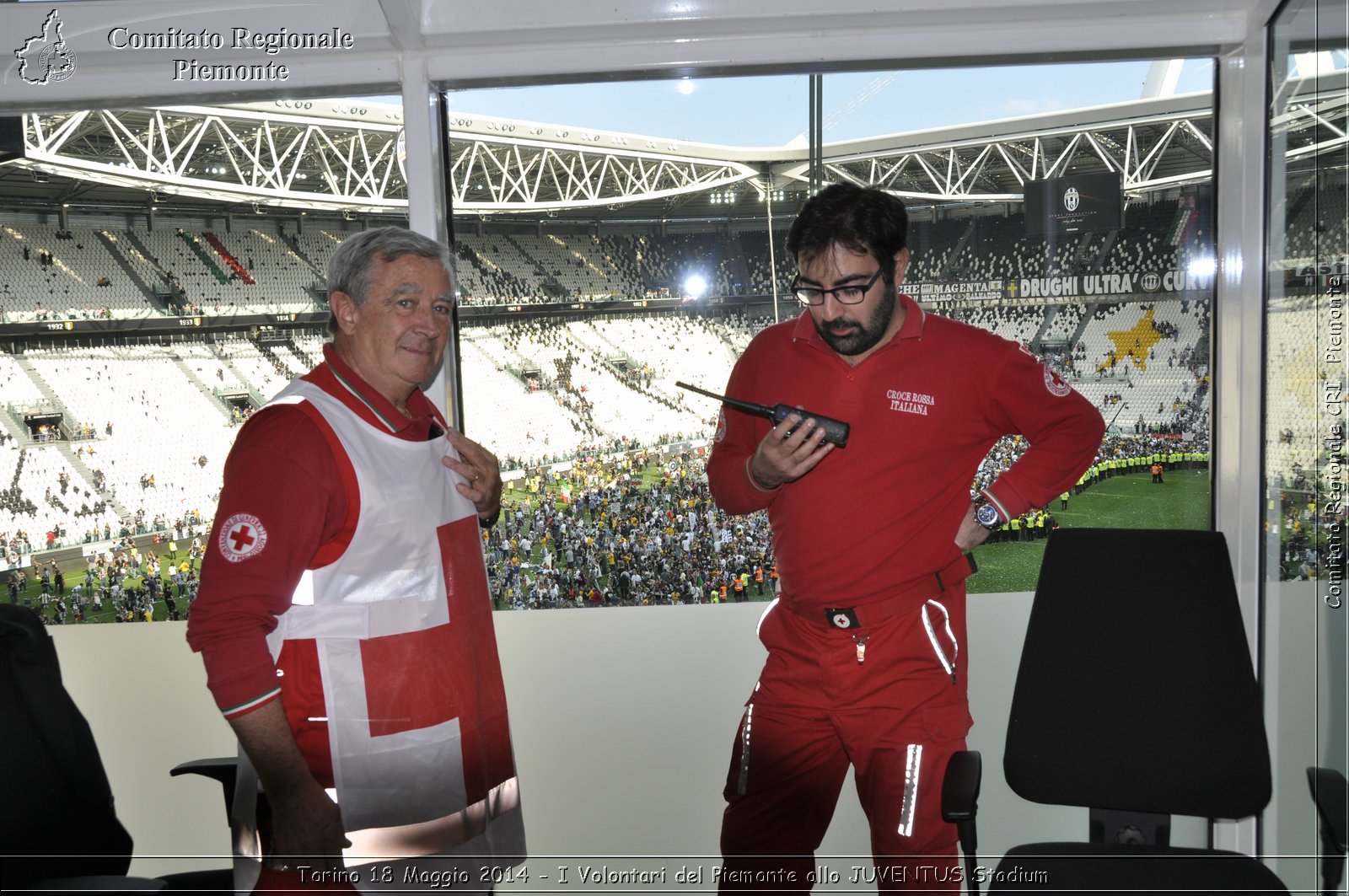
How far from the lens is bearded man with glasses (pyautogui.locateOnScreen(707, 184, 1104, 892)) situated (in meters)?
1.68

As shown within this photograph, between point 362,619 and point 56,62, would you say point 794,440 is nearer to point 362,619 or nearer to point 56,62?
point 362,619

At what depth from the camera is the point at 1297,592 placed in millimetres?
1978

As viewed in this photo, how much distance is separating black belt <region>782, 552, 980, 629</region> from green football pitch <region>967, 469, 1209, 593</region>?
2.10 ft

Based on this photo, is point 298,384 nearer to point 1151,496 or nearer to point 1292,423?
point 1292,423

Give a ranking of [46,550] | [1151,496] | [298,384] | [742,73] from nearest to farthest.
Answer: [298,384], [742,73], [1151,496], [46,550]

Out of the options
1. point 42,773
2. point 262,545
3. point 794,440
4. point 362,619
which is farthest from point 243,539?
point 794,440

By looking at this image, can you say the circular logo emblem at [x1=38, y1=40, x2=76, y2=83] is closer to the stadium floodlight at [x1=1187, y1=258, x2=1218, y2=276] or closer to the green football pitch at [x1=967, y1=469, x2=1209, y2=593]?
the green football pitch at [x1=967, y1=469, x2=1209, y2=593]

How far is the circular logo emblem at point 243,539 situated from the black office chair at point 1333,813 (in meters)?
1.63

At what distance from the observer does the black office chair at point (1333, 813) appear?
1299 millimetres

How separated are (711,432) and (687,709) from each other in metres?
0.93

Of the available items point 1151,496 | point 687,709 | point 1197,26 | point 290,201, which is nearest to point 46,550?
point 290,201

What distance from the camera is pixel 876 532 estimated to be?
1.74 metres

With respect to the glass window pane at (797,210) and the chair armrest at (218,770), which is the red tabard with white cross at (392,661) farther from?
the glass window pane at (797,210)

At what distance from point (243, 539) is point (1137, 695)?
5.25ft
